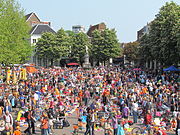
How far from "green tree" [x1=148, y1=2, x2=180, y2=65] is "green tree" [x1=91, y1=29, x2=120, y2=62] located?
24.4 m

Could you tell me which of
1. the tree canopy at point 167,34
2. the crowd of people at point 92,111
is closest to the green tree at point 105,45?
the tree canopy at point 167,34

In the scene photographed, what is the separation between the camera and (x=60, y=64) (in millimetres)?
69688

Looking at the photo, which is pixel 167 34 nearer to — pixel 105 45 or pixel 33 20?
pixel 105 45

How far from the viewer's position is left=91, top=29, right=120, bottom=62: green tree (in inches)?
2589

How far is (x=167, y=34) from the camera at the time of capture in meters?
36.9

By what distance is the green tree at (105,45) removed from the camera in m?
65.8

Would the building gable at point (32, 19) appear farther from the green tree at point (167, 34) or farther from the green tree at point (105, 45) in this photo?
the green tree at point (167, 34)

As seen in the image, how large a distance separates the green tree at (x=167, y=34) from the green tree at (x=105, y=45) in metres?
24.4

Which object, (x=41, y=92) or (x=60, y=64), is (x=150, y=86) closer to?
(x=41, y=92)

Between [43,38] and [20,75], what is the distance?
3842 cm

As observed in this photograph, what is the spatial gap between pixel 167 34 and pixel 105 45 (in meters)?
29.8

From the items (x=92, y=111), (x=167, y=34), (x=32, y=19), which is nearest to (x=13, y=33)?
(x=167, y=34)

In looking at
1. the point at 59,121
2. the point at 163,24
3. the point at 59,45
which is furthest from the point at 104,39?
the point at 59,121

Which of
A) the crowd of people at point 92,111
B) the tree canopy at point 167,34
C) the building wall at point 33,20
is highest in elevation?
the building wall at point 33,20
